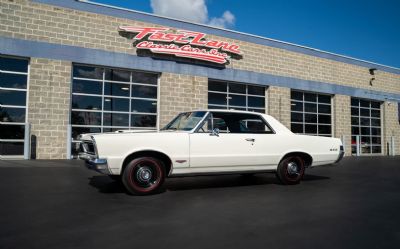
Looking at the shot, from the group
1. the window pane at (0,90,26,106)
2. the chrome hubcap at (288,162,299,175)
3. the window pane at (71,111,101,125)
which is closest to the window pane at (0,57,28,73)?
the window pane at (0,90,26,106)

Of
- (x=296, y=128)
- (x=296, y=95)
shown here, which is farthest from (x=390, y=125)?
(x=296, y=128)

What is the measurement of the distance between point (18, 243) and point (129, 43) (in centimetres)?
1282

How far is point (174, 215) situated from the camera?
15.0ft

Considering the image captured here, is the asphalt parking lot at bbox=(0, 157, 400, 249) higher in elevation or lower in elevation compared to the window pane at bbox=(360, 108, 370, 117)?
lower

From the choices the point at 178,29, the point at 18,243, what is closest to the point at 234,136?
the point at 18,243

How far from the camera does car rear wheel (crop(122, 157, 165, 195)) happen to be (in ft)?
19.4

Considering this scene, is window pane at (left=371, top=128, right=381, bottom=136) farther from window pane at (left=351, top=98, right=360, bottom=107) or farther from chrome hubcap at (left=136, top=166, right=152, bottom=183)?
chrome hubcap at (left=136, top=166, right=152, bottom=183)

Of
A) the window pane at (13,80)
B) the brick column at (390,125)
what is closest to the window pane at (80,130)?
the window pane at (13,80)

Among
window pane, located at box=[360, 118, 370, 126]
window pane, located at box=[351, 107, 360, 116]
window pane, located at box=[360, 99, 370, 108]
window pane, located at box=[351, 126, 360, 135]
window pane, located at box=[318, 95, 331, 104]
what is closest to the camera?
window pane, located at box=[318, 95, 331, 104]

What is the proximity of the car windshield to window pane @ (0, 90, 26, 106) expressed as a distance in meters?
8.84

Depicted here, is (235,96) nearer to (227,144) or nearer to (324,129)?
(324,129)

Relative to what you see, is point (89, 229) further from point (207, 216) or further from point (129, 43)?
point (129, 43)

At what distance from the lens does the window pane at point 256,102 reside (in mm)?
18750

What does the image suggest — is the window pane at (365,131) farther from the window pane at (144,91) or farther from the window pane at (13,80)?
the window pane at (13,80)
